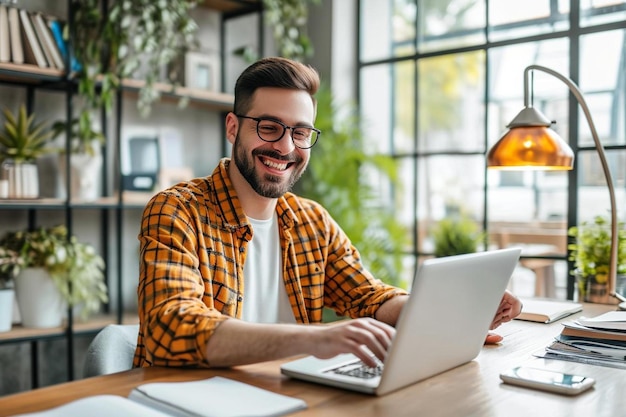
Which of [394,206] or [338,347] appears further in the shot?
[394,206]

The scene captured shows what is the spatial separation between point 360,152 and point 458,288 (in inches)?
108

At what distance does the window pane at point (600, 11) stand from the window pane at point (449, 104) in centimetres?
314

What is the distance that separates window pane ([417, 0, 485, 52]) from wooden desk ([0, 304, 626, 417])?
9.43 ft

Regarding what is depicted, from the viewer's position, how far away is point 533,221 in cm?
384

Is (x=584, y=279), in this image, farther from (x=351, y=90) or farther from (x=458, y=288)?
(x=351, y=90)

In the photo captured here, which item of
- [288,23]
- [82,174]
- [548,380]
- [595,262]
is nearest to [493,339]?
[548,380]

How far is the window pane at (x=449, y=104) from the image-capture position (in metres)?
6.84

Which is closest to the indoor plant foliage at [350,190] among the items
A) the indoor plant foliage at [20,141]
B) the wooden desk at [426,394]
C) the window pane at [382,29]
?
the window pane at [382,29]

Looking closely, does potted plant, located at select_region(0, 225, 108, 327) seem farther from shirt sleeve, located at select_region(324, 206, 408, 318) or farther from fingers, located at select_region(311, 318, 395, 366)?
fingers, located at select_region(311, 318, 395, 366)

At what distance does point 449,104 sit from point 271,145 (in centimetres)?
599

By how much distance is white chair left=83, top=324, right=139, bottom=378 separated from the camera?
156cm

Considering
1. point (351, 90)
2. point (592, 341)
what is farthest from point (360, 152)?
point (592, 341)

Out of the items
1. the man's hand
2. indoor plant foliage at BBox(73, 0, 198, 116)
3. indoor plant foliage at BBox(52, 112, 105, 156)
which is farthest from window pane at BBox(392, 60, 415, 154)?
the man's hand

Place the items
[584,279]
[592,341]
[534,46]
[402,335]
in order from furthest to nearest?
[534,46] < [584,279] < [592,341] < [402,335]
